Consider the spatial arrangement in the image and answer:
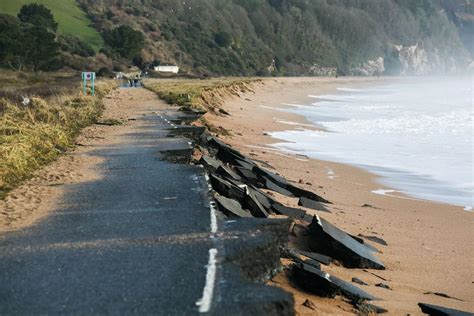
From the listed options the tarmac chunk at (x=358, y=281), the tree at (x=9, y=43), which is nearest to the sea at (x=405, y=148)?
the tarmac chunk at (x=358, y=281)

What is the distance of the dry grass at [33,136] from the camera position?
485 inches

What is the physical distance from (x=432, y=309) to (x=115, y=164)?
7996 mm

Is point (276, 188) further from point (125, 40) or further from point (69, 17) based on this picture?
point (69, 17)

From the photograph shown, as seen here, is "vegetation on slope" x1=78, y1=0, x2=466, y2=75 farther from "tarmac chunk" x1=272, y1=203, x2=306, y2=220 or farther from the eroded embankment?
"tarmac chunk" x1=272, y1=203, x2=306, y2=220

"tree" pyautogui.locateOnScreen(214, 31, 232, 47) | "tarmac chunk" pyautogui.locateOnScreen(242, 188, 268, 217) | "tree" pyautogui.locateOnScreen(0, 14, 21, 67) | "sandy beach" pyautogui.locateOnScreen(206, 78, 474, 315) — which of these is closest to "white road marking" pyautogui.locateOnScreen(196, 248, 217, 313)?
"sandy beach" pyautogui.locateOnScreen(206, 78, 474, 315)

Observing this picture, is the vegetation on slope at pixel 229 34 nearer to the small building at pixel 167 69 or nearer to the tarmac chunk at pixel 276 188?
the small building at pixel 167 69

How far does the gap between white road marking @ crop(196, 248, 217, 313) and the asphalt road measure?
46 millimetres

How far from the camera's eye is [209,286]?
5.88m

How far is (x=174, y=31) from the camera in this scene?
134 metres

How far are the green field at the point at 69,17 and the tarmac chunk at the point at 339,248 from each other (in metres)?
99.7

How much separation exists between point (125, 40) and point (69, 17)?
2488 cm

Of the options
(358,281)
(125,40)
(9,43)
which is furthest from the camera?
(125,40)

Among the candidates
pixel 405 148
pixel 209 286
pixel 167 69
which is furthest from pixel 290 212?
pixel 167 69

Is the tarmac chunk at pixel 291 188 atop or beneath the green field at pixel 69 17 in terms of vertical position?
beneath
